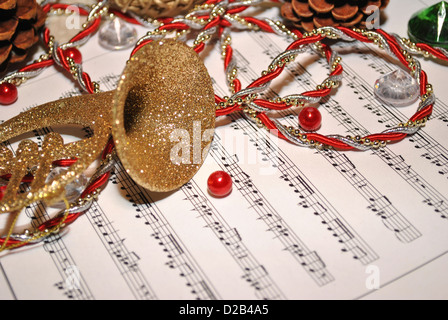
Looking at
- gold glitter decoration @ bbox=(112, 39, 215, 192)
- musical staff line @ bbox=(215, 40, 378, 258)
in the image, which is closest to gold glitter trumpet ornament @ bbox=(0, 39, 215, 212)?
gold glitter decoration @ bbox=(112, 39, 215, 192)

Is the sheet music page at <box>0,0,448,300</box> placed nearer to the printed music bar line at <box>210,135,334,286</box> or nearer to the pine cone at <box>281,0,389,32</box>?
the printed music bar line at <box>210,135,334,286</box>

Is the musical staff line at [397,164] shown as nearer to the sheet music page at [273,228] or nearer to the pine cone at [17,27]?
the sheet music page at [273,228]

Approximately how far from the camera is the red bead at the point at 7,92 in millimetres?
1099

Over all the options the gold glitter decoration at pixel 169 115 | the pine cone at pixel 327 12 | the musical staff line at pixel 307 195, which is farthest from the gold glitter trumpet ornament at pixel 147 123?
the pine cone at pixel 327 12

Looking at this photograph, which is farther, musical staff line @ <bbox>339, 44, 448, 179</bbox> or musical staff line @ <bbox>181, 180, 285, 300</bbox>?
musical staff line @ <bbox>339, 44, 448, 179</bbox>

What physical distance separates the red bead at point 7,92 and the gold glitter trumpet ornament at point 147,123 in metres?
0.16

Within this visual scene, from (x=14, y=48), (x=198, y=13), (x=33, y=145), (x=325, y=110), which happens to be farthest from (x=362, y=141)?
(x=14, y=48)

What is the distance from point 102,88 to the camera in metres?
1.15

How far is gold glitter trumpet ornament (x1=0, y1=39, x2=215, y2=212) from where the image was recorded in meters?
0.89

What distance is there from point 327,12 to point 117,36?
0.47 metres

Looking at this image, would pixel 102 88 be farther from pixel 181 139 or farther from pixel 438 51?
pixel 438 51

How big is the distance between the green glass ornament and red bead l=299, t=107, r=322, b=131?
1.17 feet

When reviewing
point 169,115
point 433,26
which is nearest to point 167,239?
point 169,115
